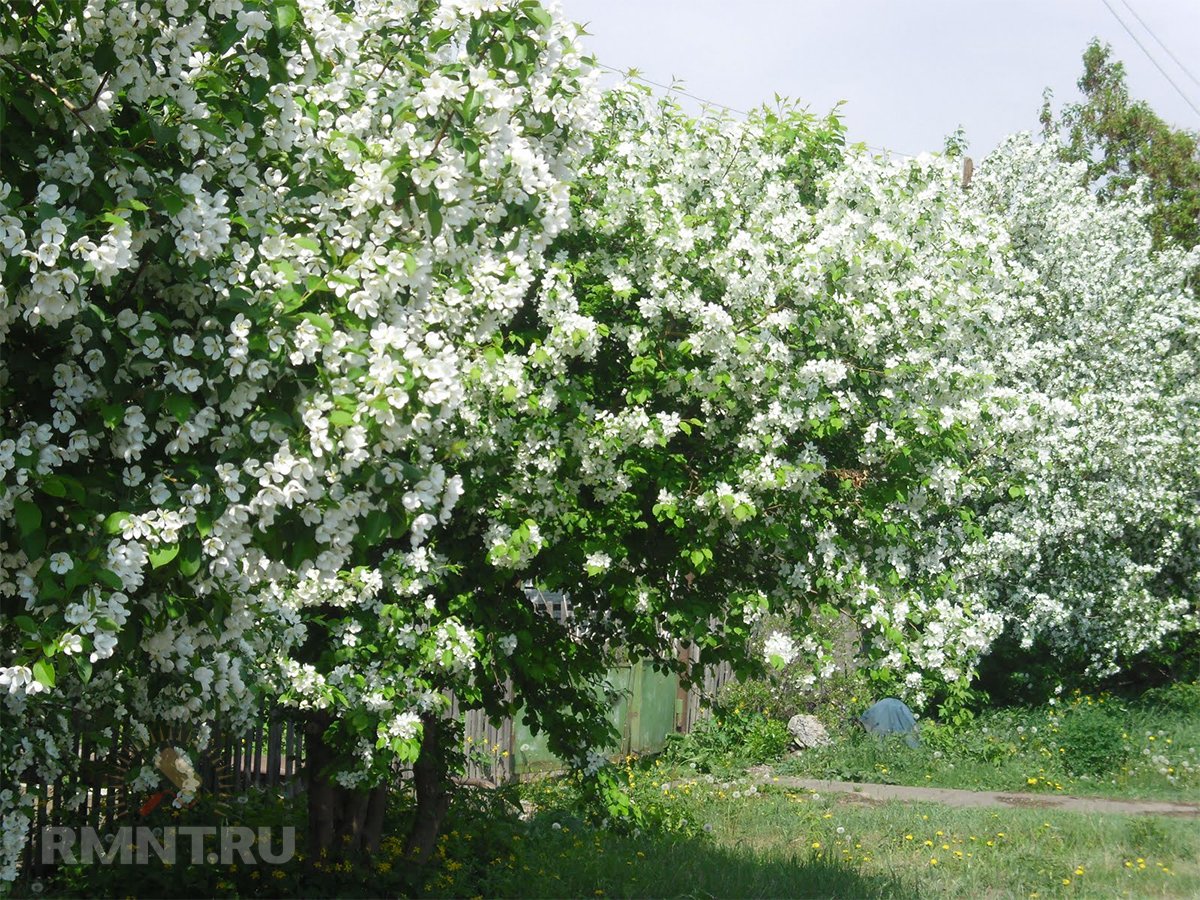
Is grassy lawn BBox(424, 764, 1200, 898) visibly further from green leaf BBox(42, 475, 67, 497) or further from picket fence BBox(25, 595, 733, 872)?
green leaf BBox(42, 475, 67, 497)

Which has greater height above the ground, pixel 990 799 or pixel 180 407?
pixel 180 407

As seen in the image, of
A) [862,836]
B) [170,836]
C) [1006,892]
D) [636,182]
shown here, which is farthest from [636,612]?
[862,836]

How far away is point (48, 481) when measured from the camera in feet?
11.1

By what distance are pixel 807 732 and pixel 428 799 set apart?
8.45 meters

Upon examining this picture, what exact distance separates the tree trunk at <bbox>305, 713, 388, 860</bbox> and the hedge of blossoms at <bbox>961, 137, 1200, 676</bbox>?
8.12 metres

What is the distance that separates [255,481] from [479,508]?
2.90 meters

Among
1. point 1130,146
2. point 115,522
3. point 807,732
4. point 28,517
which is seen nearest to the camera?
point 28,517

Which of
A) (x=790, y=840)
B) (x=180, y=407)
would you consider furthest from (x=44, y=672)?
(x=790, y=840)

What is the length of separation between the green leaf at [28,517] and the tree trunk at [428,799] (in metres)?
Result: 4.70

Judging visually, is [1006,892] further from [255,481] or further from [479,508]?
[255,481]

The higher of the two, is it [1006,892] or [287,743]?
[287,743]

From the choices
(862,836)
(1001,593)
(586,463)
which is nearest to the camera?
(586,463)

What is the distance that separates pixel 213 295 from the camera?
3.76 metres

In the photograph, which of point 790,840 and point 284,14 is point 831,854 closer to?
point 790,840
